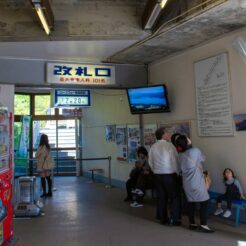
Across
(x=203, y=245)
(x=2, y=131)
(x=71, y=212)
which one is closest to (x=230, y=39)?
(x=203, y=245)

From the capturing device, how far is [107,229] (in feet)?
15.3

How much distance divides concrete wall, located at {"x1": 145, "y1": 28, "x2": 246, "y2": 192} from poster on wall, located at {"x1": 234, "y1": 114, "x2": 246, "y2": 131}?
0.07m

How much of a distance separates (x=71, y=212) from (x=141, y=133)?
2.53 meters

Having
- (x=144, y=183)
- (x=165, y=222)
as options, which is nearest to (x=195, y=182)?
(x=165, y=222)

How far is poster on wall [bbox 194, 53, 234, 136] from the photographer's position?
507 centimetres

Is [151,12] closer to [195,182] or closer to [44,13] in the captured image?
[44,13]

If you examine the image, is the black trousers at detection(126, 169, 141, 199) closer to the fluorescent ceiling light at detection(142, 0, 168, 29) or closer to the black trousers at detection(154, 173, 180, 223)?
the black trousers at detection(154, 173, 180, 223)

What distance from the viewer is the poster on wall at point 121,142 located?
27.0 feet

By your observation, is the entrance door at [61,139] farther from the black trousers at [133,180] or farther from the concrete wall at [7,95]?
the concrete wall at [7,95]

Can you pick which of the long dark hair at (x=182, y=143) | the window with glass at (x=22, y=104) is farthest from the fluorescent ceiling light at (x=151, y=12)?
the window with glass at (x=22, y=104)

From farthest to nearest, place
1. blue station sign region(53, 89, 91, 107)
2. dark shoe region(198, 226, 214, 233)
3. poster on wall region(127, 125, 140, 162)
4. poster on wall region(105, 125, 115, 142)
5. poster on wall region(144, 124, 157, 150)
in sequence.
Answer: poster on wall region(105, 125, 115, 142) < poster on wall region(127, 125, 140, 162) < poster on wall region(144, 124, 157, 150) < blue station sign region(53, 89, 91, 107) < dark shoe region(198, 226, 214, 233)

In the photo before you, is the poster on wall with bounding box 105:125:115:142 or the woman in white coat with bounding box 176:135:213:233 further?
the poster on wall with bounding box 105:125:115:142

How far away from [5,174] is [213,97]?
3.42 meters

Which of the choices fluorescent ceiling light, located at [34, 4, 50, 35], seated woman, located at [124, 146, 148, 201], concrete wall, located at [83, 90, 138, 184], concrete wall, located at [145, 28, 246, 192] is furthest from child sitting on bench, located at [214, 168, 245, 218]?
fluorescent ceiling light, located at [34, 4, 50, 35]
